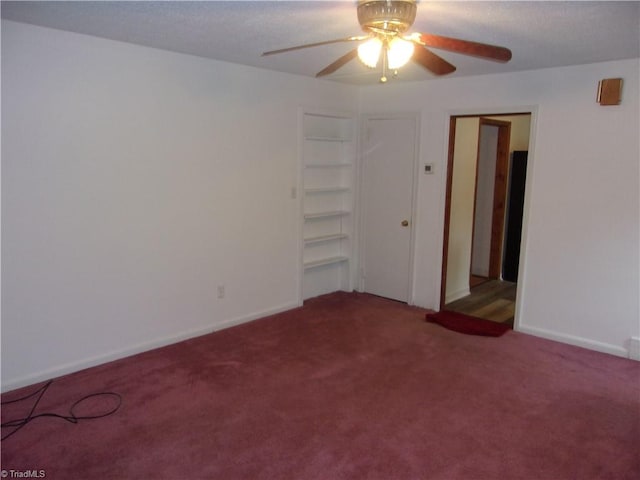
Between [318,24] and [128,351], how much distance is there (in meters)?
2.77

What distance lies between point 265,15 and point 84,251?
2.06 meters

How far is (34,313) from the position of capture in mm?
3330

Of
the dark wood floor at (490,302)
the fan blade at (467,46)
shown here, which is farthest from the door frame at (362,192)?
the fan blade at (467,46)

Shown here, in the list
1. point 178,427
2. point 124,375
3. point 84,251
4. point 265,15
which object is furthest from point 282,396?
point 265,15

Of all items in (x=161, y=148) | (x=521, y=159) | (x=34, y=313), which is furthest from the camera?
(x=521, y=159)

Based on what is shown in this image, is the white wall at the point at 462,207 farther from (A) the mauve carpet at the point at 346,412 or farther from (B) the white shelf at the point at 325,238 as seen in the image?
(A) the mauve carpet at the point at 346,412

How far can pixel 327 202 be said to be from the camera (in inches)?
217

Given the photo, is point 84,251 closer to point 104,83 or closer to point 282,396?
point 104,83

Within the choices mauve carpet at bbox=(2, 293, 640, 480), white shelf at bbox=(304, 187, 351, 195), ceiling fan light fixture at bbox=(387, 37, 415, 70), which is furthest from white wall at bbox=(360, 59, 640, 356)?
A: ceiling fan light fixture at bbox=(387, 37, 415, 70)

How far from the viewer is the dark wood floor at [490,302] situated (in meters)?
5.12

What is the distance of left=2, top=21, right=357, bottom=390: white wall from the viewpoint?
10.5ft

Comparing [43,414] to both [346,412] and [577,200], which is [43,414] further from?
[577,200]

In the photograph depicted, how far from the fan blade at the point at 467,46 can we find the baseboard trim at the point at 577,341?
2873mm

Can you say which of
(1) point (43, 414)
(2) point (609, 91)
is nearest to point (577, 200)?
(2) point (609, 91)
